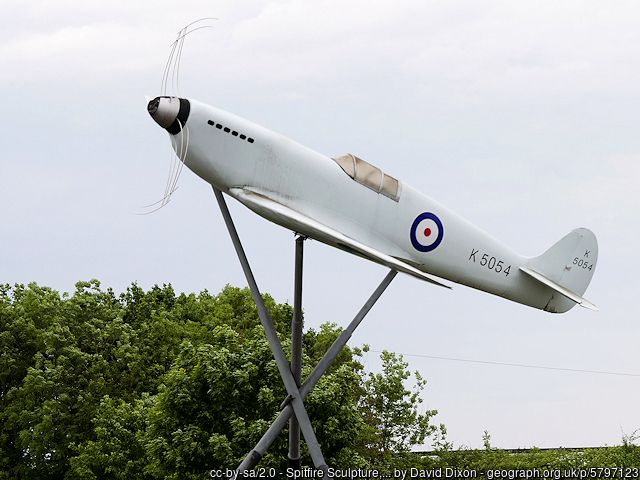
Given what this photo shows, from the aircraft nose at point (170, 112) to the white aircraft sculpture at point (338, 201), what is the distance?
0.02m

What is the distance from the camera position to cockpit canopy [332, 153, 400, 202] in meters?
12.5

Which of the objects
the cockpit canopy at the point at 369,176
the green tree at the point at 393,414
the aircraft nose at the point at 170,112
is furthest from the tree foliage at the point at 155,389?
the aircraft nose at the point at 170,112

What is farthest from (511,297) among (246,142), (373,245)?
(246,142)

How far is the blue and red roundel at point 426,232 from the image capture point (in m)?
12.8

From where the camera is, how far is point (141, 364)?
29.8 meters

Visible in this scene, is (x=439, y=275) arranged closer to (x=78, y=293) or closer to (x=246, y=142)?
(x=246, y=142)

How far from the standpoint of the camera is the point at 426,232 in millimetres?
12867

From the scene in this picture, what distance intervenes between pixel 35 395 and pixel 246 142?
20.9 metres

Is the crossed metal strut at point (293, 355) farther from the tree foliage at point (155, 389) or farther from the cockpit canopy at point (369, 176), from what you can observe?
the tree foliage at point (155, 389)

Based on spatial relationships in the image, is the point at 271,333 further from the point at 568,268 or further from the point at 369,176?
the point at 568,268

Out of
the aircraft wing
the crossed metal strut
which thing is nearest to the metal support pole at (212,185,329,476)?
the crossed metal strut

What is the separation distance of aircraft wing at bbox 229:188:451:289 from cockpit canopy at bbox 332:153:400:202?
3.41 ft

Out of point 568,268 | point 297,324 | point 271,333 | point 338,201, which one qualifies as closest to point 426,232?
point 338,201

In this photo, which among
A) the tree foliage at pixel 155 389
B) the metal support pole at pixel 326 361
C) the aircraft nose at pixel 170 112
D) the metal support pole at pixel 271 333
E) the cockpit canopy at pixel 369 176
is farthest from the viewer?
the tree foliage at pixel 155 389
